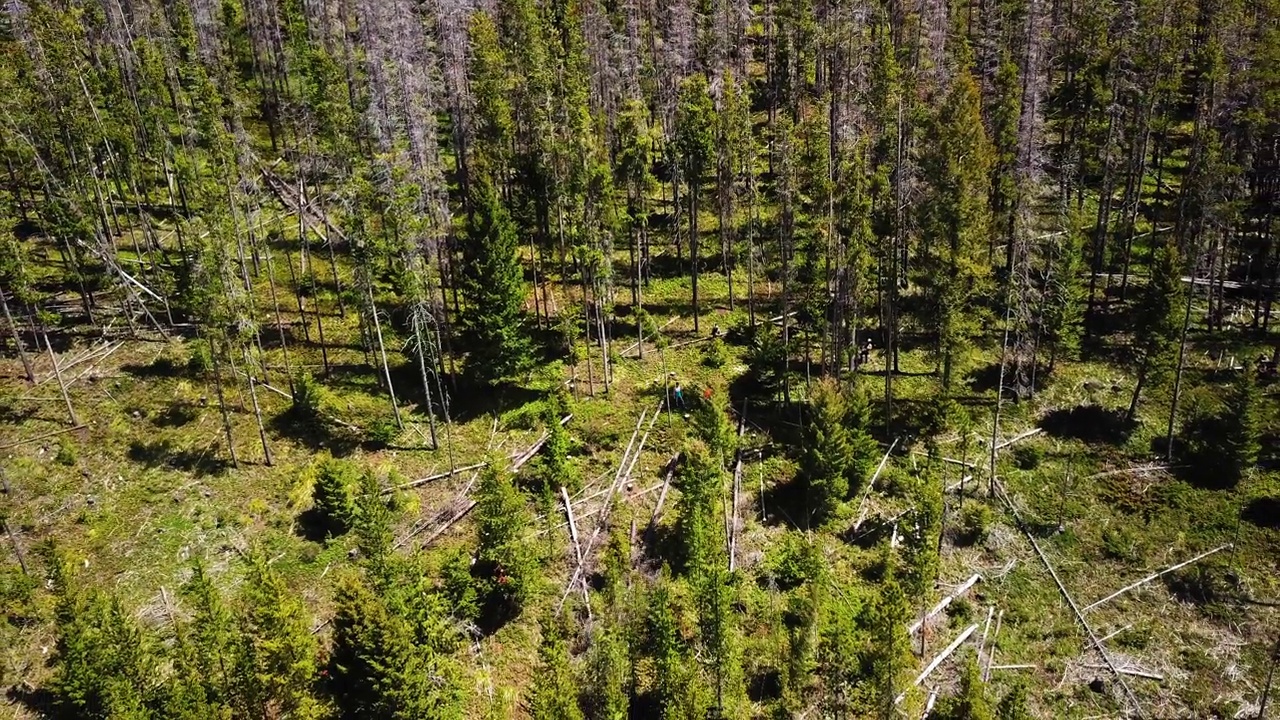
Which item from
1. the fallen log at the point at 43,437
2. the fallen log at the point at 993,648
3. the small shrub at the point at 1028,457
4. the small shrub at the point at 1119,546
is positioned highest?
the fallen log at the point at 43,437

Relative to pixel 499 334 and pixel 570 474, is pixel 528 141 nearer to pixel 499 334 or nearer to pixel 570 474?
pixel 499 334

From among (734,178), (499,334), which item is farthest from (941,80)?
(499,334)

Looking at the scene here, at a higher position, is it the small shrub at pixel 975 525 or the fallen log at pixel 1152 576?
the small shrub at pixel 975 525

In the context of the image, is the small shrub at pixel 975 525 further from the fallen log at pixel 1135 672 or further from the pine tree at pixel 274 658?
the pine tree at pixel 274 658

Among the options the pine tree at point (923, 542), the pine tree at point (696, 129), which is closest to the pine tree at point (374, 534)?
the pine tree at point (923, 542)

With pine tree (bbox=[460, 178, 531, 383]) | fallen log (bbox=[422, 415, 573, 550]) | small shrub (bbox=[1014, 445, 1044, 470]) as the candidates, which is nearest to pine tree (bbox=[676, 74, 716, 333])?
pine tree (bbox=[460, 178, 531, 383])

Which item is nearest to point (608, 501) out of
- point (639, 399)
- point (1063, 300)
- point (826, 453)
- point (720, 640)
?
point (639, 399)

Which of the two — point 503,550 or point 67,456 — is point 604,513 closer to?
point 503,550
